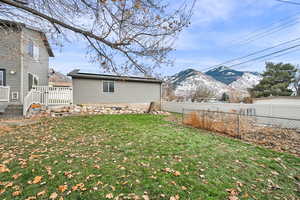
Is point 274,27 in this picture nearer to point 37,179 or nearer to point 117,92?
point 117,92

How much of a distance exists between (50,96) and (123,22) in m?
8.77

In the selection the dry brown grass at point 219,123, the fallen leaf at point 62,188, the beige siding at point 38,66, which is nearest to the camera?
the fallen leaf at point 62,188

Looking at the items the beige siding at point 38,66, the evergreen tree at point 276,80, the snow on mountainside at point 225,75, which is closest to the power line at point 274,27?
the evergreen tree at point 276,80

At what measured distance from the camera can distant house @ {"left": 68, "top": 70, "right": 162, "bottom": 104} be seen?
1248 cm

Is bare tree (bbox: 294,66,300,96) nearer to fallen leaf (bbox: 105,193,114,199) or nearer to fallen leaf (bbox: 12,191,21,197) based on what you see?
fallen leaf (bbox: 105,193,114,199)

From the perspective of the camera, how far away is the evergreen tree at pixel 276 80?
23737mm

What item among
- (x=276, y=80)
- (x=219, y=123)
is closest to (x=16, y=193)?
(x=219, y=123)

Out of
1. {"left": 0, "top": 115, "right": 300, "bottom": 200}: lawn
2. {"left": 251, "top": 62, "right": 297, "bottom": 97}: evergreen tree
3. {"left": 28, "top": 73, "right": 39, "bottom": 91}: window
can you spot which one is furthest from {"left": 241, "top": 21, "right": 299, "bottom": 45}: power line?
{"left": 28, "top": 73, "right": 39, "bottom": 91}: window

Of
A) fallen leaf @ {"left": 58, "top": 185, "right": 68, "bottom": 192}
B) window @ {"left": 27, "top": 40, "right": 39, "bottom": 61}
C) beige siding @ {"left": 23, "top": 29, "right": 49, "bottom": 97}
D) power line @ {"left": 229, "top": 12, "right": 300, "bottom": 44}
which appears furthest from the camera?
power line @ {"left": 229, "top": 12, "right": 300, "bottom": 44}

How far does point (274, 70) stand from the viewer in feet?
82.0

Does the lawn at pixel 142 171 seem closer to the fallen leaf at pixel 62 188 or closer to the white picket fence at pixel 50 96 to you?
the fallen leaf at pixel 62 188

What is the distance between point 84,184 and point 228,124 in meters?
5.88

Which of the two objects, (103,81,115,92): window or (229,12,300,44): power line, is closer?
(229,12,300,44): power line

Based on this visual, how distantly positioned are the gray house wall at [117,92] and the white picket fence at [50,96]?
197 cm
